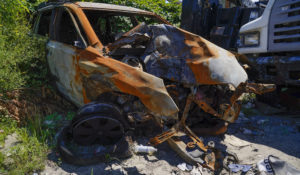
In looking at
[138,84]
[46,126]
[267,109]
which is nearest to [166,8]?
[267,109]

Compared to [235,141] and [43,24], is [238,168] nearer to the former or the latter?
[235,141]

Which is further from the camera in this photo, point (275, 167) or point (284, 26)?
point (284, 26)

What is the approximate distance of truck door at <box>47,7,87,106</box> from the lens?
2.88m

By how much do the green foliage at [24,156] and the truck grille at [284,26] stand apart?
3.62 m

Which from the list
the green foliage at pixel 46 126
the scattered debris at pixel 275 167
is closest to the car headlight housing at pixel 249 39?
the scattered debris at pixel 275 167

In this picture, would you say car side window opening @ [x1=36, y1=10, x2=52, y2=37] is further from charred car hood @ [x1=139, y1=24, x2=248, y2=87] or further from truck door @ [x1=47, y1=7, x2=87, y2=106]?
charred car hood @ [x1=139, y1=24, x2=248, y2=87]

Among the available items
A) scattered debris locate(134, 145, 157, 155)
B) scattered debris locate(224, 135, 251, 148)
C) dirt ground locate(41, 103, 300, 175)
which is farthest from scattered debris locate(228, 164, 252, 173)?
scattered debris locate(134, 145, 157, 155)

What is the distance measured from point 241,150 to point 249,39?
1.97 meters

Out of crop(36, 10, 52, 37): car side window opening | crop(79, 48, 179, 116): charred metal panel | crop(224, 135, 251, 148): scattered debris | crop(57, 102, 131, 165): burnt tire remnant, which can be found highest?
crop(36, 10, 52, 37): car side window opening

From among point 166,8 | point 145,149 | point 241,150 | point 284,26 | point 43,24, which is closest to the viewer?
point 145,149

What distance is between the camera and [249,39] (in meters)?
3.90

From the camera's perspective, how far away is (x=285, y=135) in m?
3.37

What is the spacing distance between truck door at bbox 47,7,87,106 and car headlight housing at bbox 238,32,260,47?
2771 mm

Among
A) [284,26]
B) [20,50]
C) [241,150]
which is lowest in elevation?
[241,150]
